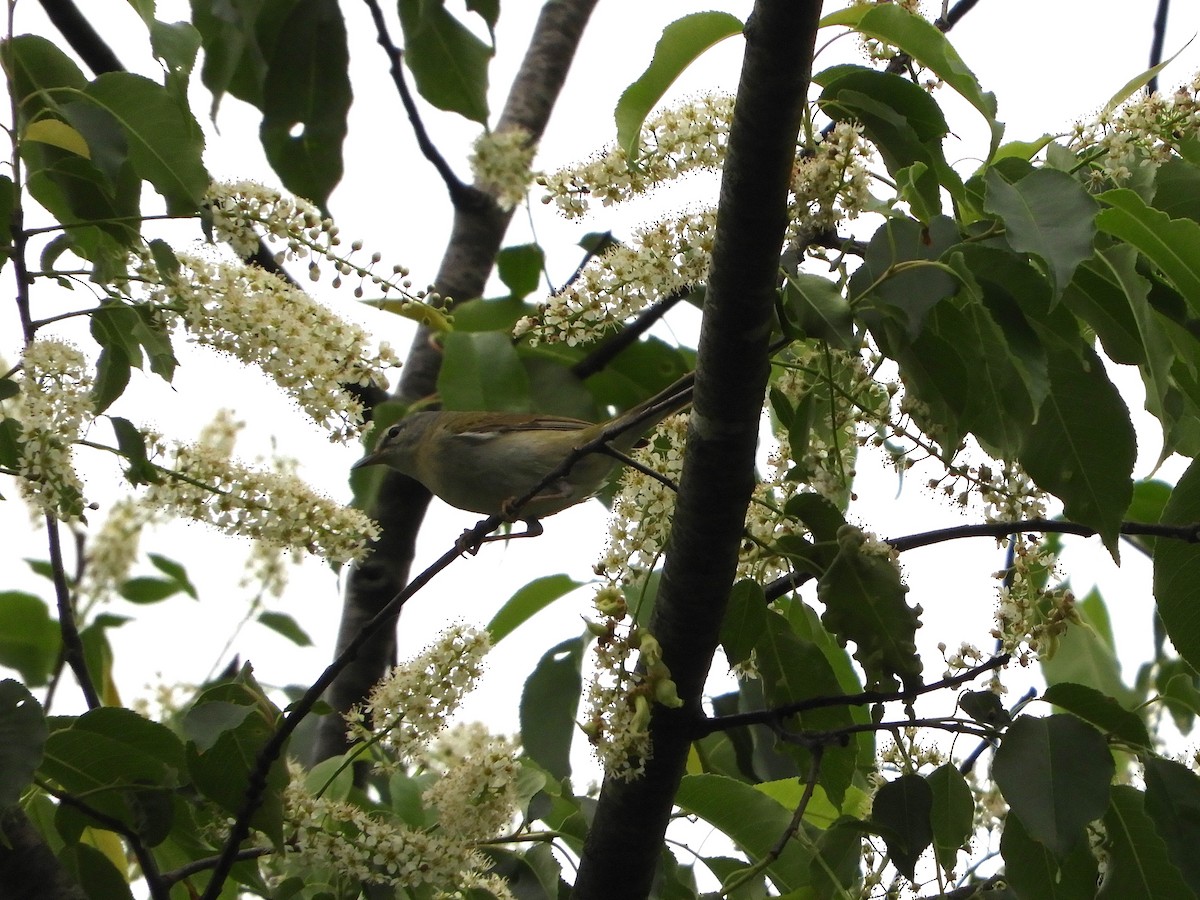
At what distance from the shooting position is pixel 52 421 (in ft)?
7.14

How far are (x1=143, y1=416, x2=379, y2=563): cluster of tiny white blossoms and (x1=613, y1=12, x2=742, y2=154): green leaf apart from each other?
911 mm

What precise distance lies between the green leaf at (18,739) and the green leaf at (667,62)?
1.39 meters

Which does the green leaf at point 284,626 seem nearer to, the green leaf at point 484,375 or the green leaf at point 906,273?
the green leaf at point 484,375

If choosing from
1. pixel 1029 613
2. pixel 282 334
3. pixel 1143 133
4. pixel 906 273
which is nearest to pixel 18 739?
pixel 282 334

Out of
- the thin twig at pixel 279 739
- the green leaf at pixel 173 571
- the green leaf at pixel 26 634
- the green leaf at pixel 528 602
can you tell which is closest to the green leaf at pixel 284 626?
the green leaf at pixel 173 571

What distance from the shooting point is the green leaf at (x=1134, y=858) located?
2.04 meters

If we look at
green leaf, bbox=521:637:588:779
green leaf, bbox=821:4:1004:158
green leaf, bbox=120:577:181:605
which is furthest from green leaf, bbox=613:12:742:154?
green leaf, bbox=120:577:181:605

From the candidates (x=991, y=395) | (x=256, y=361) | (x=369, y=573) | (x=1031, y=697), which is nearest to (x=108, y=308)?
(x=256, y=361)

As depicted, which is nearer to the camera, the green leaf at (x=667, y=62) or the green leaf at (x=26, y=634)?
the green leaf at (x=667, y=62)

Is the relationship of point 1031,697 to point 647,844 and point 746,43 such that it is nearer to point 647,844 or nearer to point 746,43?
point 647,844

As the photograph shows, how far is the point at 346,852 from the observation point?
2.20 m

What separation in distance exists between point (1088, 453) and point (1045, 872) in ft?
2.34

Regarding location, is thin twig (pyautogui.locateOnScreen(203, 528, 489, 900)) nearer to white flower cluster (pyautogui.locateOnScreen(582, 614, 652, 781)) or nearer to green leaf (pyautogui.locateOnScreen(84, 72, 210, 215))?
white flower cluster (pyautogui.locateOnScreen(582, 614, 652, 781))

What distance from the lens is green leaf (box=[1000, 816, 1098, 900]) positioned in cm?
208
